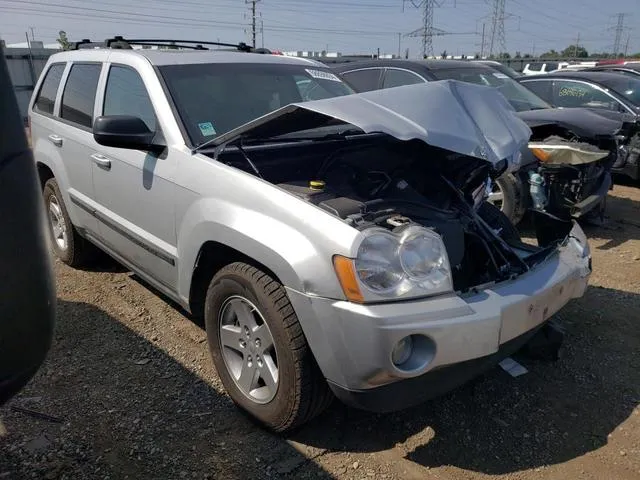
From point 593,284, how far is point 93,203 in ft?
12.8

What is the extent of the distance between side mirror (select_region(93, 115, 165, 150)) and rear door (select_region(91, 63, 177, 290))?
8cm

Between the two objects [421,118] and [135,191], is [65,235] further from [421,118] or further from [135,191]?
[421,118]

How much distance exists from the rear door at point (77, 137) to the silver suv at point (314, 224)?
32mm

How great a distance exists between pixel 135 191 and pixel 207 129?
0.60 m

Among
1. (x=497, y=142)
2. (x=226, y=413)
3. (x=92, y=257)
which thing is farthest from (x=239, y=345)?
(x=92, y=257)

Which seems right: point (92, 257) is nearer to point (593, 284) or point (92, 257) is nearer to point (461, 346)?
point (461, 346)

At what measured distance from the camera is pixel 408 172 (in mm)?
3162

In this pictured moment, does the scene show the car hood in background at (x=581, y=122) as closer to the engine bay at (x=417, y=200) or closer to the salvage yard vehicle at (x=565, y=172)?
the salvage yard vehicle at (x=565, y=172)

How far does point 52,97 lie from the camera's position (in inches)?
176

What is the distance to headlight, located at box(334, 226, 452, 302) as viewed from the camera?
2104 millimetres

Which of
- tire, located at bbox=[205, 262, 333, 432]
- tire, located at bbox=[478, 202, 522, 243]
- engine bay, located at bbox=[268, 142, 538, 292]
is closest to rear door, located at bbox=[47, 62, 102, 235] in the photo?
tire, located at bbox=[205, 262, 333, 432]

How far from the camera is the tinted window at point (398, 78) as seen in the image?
714 cm

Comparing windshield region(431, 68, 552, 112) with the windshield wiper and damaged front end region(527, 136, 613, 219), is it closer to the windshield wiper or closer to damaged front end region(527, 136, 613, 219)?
damaged front end region(527, 136, 613, 219)

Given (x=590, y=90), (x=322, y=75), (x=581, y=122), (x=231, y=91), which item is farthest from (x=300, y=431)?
(x=590, y=90)
